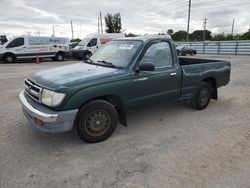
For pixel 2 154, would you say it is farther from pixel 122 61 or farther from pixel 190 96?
pixel 190 96

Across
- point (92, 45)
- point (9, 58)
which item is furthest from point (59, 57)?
point (9, 58)

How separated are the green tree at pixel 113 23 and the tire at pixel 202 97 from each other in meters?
44.0

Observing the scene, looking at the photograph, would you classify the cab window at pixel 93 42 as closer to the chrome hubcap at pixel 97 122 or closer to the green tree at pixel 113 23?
the chrome hubcap at pixel 97 122

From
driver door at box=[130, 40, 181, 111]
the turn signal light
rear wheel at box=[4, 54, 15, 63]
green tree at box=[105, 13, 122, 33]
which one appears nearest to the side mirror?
driver door at box=[130, 40, 181, 111]

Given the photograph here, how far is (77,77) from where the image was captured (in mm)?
3555

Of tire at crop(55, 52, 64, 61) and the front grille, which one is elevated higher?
the front grille

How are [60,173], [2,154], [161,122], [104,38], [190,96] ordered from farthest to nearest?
[104,38] < [190,96] < [161,122] < [2,154] < [60,173]

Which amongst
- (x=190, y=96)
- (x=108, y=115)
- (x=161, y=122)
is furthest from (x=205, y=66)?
(x=108, y=115)

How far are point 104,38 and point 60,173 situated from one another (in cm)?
1866

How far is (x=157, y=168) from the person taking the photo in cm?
304

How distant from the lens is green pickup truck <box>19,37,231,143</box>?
3.33 meters

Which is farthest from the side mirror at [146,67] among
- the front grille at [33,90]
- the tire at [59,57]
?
the tire at [59,57]

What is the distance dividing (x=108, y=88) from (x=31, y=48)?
662 inches

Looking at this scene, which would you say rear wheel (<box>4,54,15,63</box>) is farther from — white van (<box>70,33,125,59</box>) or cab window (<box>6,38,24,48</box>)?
white van (<box>70,33,125,59</box>)
